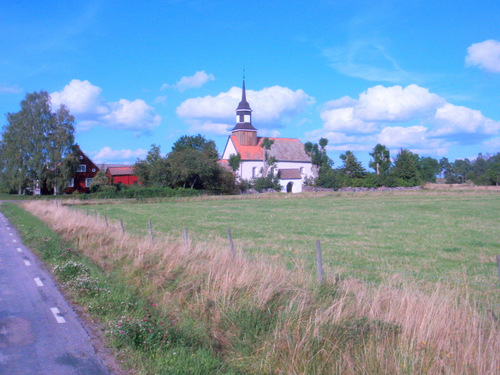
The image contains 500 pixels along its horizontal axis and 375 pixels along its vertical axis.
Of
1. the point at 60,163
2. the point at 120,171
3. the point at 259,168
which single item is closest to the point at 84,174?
the point at 60,163

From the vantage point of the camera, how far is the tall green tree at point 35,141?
2768 inches

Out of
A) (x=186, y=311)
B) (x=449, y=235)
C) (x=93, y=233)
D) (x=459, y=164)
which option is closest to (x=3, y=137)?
(x=93, y=233)

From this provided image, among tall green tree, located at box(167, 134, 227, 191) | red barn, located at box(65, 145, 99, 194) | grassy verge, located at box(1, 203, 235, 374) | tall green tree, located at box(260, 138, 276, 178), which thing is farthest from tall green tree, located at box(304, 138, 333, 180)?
grassy verge, located at box(1, 203, 235, 374)

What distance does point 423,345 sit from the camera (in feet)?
17.5

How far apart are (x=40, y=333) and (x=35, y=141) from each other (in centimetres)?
7125

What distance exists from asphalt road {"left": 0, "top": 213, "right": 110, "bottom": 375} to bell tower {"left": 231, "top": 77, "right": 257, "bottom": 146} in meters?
98.5

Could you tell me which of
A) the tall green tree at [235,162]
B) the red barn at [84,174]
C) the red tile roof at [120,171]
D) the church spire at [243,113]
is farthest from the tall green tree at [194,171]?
the church spire at [243,113]

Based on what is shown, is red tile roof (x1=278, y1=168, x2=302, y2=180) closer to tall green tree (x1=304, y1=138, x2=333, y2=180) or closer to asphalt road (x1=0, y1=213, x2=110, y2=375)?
tall green tree (x1=304, y1=138, x2=333, y2=180)

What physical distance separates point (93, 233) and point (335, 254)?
9.40 metres

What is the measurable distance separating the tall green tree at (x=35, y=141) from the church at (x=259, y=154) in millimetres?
40076

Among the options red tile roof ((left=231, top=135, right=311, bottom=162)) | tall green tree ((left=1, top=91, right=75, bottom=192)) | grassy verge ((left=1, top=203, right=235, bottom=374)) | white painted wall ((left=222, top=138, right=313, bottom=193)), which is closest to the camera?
grassy verge ((left=1, top=203, right=235, bottom=374))

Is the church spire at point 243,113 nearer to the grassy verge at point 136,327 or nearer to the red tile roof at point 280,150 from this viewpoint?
the red tile roof at point 280,150

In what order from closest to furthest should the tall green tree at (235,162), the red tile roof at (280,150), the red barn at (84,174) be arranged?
the red barn at (84,174)
the tall green tree at (235,162)
the red tile roof at (280,150)

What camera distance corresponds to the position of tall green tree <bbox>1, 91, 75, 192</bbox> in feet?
231
